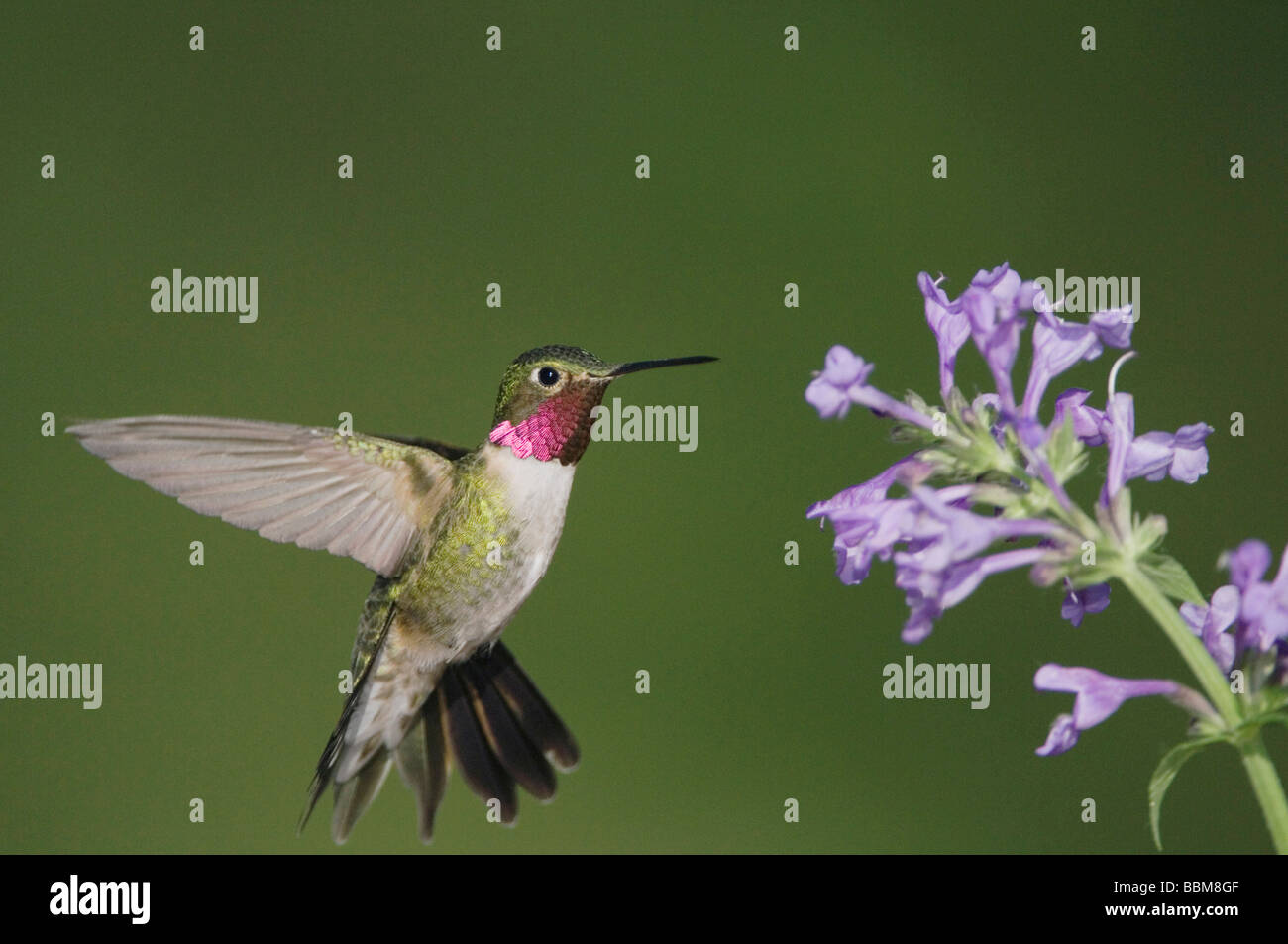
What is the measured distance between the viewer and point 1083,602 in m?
1.39

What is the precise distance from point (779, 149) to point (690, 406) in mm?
1089

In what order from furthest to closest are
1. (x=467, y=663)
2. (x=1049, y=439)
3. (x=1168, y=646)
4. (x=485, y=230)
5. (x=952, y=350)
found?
(x=485, y=230)
(x=1168, y=646)
(x=467, y=663)
(x=952, y=350)
(x=1049, y=439)

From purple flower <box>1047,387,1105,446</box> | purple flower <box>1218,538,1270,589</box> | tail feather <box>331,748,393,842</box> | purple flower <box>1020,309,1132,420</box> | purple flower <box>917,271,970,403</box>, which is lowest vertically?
tail feather <box>331,748,393,842</box>

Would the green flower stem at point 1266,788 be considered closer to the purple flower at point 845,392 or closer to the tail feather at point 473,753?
the purple flower at point 845,392

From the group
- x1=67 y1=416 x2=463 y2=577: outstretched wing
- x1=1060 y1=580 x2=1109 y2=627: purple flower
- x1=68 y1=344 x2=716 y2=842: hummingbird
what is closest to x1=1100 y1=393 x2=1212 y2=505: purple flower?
x1=1060 y1=580 x2=1109 y2=627: purple flower

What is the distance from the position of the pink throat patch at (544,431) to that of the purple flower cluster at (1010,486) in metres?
0.94

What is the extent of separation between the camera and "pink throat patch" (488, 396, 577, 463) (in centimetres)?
230

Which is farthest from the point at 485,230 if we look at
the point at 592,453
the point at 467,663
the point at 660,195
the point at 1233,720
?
the point at 1233,720

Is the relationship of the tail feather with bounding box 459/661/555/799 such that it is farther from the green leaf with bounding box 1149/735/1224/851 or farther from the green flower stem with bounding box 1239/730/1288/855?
the green flower stem with bounding box 1239/730/1288/855

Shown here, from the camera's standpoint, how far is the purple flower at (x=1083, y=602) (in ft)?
4.46

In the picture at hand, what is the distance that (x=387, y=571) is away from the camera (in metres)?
2.44

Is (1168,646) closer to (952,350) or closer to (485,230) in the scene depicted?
(485,230)

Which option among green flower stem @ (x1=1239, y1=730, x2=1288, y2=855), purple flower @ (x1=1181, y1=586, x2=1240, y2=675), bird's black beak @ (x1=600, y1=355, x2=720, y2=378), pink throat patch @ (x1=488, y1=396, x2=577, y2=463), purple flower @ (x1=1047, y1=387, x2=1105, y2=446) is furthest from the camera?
pink throat patch @ (x1=488, y1=396, x2=577, y2=463)

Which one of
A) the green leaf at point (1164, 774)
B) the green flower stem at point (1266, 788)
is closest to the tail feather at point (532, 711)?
the green leaf at point (1164, 774)
